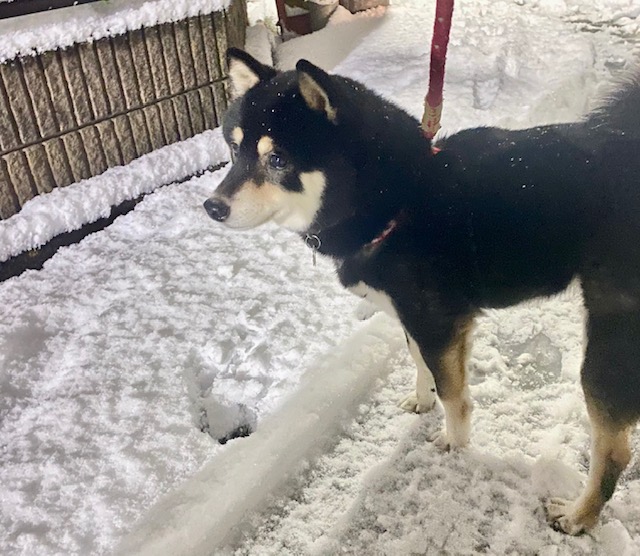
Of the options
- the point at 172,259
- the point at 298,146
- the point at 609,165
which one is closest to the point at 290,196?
the point at 298,146

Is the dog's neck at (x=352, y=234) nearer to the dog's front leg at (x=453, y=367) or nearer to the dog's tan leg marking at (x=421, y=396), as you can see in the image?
the dog's front leg at (x=453, y=367)

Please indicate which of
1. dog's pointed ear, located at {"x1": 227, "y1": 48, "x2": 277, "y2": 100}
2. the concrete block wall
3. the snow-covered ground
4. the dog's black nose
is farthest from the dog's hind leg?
the concrete block wall

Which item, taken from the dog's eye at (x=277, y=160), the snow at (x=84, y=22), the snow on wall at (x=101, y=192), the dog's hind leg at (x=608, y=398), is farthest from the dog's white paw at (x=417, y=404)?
the snow at (x=84, y=22)

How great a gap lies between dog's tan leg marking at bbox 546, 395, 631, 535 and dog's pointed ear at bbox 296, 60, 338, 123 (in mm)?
1097

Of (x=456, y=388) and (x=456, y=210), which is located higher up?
(x=456, y=210)

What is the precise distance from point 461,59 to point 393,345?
109 inches

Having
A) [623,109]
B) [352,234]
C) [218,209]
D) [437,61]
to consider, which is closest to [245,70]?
[218,209]

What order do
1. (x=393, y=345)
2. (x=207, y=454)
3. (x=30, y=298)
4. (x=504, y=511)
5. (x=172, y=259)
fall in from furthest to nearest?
(x=172, y=259), (x=30, y=298), (x=393, y=345), (x=207, y=454), (x=504, y=511)

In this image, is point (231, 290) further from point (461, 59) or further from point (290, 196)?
point (461, 59)

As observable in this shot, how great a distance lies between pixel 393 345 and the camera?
2.26m

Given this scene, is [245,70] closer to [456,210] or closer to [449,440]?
[456,210]

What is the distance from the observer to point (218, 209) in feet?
5.46

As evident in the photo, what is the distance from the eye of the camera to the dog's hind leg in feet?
4.66

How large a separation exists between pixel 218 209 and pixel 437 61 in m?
1.02
